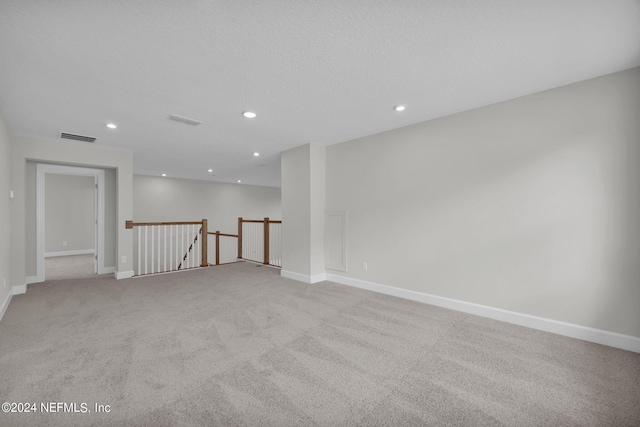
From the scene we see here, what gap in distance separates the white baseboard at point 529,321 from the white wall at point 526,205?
0.18 ft

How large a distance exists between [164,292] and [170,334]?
1.70 metres

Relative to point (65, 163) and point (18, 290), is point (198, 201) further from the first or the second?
point (18, 290)

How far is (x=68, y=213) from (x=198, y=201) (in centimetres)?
368

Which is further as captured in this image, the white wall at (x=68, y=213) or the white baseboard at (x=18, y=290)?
the white wall at (x=68, y=213)

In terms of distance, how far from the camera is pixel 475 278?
10.0 feet

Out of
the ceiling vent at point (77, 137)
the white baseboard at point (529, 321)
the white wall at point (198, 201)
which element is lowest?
the white baseboard at point (529, 321)

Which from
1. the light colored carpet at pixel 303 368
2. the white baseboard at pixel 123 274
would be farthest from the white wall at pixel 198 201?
the light colored carpet at pixel 303 368

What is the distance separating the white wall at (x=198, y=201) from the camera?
800cm

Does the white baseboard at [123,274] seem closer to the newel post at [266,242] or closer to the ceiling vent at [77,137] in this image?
the ceiling vent at [77,137]

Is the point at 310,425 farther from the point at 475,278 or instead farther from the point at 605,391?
the point at 475,278

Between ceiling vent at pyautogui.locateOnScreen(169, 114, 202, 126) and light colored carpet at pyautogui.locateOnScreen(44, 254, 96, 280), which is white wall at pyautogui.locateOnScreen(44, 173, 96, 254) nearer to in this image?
light colored carpet at pyautogui.locateOnScreen(44, 254, 96, 280)

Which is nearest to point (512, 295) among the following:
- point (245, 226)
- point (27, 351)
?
point (27, 351)

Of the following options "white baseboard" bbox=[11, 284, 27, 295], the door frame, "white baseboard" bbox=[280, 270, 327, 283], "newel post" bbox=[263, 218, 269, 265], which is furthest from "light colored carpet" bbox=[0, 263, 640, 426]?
"newel post" bbox=[263, 218, 269, 265]

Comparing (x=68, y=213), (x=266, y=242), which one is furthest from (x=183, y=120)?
(x=68, y=213)
